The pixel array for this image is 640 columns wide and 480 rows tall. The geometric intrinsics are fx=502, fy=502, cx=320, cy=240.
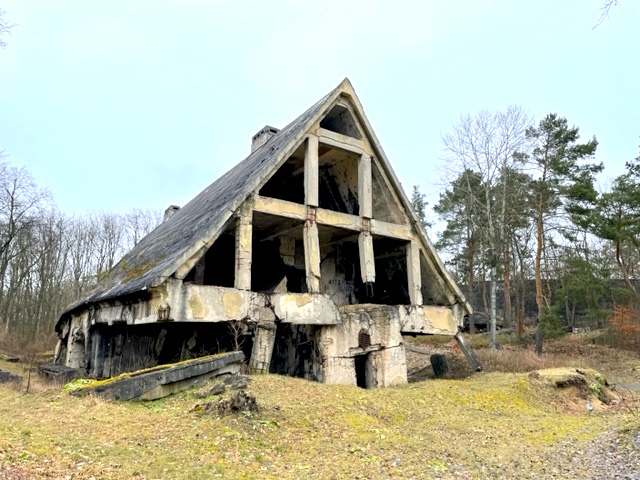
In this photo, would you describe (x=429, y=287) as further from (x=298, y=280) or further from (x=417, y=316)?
(x=298, y=280)

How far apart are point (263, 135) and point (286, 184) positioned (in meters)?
5.10

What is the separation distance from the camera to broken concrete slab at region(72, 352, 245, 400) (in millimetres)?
8156

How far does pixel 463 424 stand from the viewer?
895 cm

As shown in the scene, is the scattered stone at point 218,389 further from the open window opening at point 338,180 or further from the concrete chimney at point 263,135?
the concrete chimney at point 263,135

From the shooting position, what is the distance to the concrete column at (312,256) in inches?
499

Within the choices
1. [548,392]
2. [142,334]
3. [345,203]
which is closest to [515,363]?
[548,392]

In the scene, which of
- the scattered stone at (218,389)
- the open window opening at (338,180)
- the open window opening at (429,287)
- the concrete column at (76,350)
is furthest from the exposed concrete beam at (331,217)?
the concrete column at (76,350)

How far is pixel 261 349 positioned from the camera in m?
11.6

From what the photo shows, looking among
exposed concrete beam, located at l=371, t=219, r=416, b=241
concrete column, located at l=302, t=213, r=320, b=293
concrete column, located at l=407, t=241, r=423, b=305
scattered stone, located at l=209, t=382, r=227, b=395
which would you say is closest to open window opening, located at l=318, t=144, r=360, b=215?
exposed concrete beam, located at l=371, t=219, r=416, b=241

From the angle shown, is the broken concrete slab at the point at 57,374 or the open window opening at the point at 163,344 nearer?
the broken concrete slab at the point at 57,374

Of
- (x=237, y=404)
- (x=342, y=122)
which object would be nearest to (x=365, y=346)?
(x=237, y=404)

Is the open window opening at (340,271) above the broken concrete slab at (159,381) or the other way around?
above

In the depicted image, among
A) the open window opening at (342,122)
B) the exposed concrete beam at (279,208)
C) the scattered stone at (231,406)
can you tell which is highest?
the open window opening at (342,122)

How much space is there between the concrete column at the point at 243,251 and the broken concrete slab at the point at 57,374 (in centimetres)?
569
